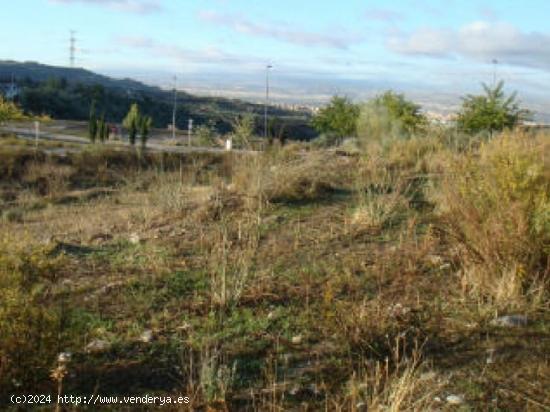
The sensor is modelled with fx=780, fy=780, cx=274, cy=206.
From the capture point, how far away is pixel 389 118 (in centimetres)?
2145

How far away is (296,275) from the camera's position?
22.4 ft

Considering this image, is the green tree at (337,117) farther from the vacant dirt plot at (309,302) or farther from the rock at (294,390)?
the rock at (294,390)

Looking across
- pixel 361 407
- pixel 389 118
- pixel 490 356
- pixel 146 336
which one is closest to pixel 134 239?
pixel 146 336

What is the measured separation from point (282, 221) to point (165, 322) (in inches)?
135

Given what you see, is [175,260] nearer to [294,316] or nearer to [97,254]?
[97,254]

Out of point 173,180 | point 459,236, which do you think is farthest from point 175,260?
point 173,180

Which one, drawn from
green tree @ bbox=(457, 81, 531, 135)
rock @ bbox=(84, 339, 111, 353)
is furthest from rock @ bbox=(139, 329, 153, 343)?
green tree @ bbox=(457, 81, 531, 135)

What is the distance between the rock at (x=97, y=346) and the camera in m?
5.26

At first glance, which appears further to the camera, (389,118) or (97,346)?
(389,118)

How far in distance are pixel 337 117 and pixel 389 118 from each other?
11040mm

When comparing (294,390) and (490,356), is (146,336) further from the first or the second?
(490,356)

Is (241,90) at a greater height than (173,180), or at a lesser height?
greater

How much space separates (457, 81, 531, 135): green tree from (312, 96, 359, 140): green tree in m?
5.37

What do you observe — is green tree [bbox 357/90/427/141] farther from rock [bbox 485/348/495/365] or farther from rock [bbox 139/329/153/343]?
rock [bbox 139/329/153/343]
